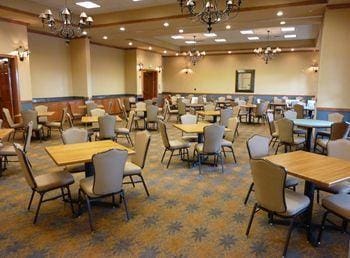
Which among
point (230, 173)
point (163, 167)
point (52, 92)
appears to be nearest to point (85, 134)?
point (163, 167)

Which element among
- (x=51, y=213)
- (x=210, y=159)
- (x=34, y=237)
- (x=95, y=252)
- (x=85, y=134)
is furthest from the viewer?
(x=210, y=159)

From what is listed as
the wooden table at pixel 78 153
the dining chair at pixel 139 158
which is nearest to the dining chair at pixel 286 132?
the dining chair at pixel 139 158

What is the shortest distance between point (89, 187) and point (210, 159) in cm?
336

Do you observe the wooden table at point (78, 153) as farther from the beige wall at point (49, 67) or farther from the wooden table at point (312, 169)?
the beige wall at point (49, 67)

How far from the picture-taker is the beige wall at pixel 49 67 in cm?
1048

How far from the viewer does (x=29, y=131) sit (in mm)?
5176

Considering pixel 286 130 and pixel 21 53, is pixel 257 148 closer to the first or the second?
pixel 286 130

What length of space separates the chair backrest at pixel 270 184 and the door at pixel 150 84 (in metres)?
15.0

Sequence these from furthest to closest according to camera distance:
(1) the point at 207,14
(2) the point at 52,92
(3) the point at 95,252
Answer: (2) the point at 52,92, (1) the point at 207,14, (3) the point at 95,252

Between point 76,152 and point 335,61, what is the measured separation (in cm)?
666

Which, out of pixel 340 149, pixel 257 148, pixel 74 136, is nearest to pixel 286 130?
pixel 340 149

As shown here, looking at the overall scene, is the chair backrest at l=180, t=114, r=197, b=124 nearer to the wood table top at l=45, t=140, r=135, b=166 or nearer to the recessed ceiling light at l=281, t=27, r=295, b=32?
the wood table top at l=45, t=140, r=135, b=166

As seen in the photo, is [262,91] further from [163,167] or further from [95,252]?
[95,252]

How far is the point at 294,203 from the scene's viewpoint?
2.83 m
